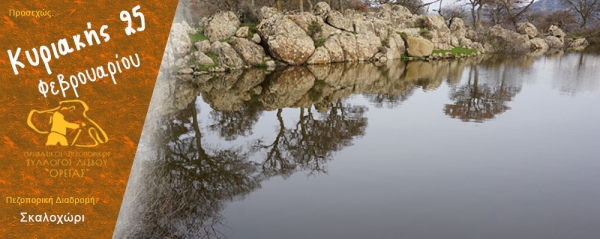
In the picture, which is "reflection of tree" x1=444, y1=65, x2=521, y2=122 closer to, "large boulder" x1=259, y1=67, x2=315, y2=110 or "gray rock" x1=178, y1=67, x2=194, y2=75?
"large boulder" x1=259, y1=67, x2=315, y2=110

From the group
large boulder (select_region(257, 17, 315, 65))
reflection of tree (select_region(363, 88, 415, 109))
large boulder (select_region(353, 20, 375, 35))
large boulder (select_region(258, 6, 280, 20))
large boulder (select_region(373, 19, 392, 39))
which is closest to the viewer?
reflection of tree (select_region(363, 88, 415, 109))

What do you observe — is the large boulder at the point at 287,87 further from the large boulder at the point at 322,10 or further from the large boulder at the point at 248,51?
the large boulder at the point at 322,10

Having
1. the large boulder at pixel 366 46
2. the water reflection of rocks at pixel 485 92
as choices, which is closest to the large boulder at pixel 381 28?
the large boulder at pixel 366 46

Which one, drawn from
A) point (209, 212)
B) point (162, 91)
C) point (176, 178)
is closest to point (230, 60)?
point (162, 91)

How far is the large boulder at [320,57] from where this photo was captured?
1800 inches

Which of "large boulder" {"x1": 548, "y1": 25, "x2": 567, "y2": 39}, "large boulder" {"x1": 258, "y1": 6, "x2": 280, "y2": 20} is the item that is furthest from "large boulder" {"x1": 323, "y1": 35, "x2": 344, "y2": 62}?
"large boulder" {"x1": 548, "y1": 25, "x2": 567, "y2": 39}

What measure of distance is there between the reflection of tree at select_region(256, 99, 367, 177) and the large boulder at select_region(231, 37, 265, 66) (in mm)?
17851

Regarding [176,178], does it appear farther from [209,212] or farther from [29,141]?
[29,141]

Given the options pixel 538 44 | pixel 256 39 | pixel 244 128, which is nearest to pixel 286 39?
pixel 256 39

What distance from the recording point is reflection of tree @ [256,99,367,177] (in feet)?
54.7

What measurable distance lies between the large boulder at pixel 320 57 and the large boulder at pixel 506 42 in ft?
118

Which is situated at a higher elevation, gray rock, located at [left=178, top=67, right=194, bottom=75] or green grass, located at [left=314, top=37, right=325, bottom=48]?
green grass, located at [left=314, top=37, right=325, bottom=48]

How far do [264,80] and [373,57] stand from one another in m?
20.4

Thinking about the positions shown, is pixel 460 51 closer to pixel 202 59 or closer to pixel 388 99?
pixel 388 99
